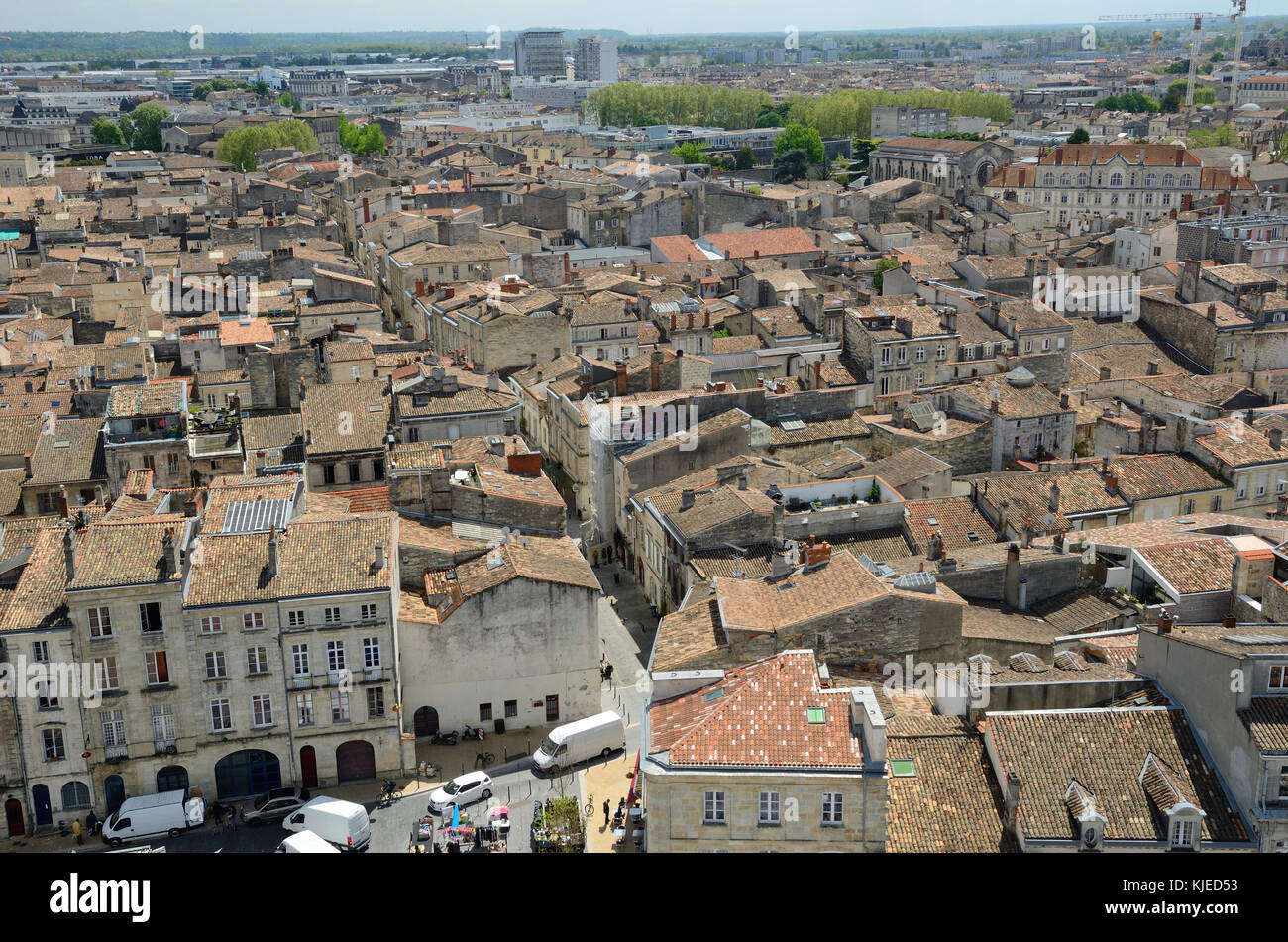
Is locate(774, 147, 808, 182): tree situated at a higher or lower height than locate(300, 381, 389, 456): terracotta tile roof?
higher

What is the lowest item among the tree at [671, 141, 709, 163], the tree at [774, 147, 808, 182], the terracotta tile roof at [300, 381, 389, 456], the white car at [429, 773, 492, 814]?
the white car at [429, 773, 492, 814]

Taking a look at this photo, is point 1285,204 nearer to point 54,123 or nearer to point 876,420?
point 876,420

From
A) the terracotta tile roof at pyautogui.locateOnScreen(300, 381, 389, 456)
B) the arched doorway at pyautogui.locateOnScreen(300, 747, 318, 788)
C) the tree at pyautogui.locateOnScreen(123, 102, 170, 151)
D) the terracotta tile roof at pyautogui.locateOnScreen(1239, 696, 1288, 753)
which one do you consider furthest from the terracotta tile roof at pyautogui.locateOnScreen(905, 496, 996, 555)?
the tree at pyautogui.locateOnScreen(123, 102, 170, 151)

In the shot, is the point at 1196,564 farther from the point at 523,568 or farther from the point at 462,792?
the point at 462,792

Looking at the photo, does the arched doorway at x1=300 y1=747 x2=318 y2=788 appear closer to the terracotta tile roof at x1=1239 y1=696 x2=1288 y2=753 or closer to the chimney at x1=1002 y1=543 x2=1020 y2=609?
the chimney at x1=1002 y1=543 x2=1020 y2=609

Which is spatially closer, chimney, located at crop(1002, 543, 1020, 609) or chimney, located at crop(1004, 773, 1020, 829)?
chimney, located at crop(1004, 773, 1020, 829)

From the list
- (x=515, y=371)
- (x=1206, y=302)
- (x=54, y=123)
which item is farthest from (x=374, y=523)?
(x=54, y=123)

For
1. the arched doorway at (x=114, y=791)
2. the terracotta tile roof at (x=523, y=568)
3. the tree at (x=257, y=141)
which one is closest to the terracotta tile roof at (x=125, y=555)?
the arched doorway at (x=114, y=791)
